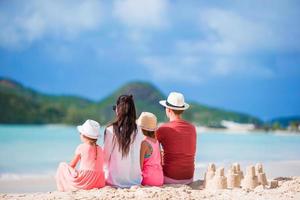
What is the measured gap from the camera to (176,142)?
611 cm

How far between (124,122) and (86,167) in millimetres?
617

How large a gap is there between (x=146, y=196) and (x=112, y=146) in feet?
2.96

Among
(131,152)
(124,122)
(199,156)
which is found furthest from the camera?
(199,156)

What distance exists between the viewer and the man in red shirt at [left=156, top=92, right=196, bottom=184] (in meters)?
6.11

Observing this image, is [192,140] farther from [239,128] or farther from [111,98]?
[111,98]

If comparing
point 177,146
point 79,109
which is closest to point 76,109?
point 79,109

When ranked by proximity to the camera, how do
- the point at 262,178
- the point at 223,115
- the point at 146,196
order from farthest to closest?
the point at 223,115, the point at 262,178, the point at 146,196

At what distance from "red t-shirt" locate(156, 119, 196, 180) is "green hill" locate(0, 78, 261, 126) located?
239ft

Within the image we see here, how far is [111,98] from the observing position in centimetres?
12000

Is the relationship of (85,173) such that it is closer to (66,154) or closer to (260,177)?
(260,177)

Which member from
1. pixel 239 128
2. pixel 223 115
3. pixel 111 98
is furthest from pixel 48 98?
pixel 239 128

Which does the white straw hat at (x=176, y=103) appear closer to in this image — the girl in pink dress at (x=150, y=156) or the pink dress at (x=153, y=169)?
the girl in pink dress at (x=150, y=156)

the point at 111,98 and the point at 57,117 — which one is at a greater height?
the point at 111,98

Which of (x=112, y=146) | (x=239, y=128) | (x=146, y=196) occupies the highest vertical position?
(x=239, y=128)
